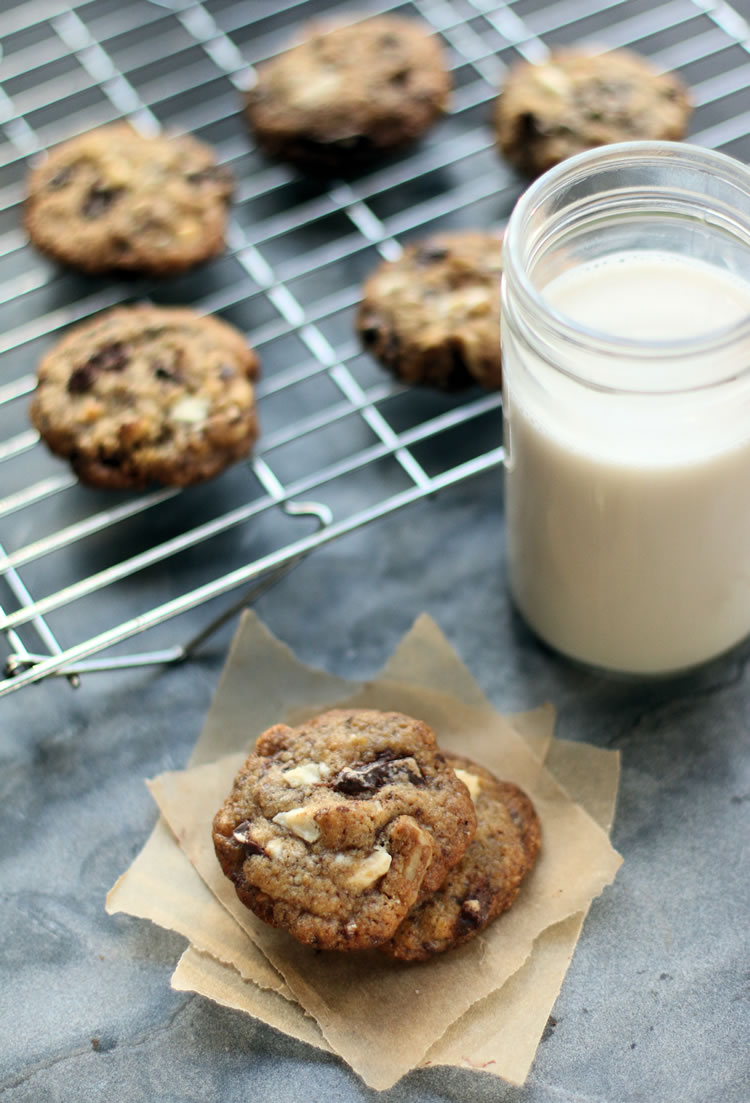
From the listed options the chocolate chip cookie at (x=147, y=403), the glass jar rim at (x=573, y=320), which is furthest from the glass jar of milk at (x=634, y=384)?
the chocolate chip cookie at (x=147, y=403)

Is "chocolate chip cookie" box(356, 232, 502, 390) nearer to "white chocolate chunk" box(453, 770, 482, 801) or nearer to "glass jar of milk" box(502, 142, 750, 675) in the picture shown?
"glass jar of milk" box(502, 142, 750, 675)

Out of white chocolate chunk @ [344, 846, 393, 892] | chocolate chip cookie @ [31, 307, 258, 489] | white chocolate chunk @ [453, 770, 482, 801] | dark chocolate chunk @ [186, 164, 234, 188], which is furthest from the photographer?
dark chocolate chunk @ [186, 164, 234, 188]

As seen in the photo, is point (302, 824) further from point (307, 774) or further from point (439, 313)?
point (439, 313)

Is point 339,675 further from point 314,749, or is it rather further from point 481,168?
point 481,168

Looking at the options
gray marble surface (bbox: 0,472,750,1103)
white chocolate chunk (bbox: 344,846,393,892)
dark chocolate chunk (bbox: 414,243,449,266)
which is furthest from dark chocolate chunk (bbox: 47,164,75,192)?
white chocolate chunk (bbox: 344,846,393,892)

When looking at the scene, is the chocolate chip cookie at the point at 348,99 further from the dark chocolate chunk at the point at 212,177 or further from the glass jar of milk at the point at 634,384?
the glass jar of milk at the point at 634,384

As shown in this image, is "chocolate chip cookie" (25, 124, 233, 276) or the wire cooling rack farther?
"chocolate chip cookie" (25, 124, 233, 276)

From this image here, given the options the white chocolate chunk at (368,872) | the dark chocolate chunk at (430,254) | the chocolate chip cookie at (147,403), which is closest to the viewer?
the white chocolate chunk at (368,872)

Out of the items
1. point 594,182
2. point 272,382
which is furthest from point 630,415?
point 272,382
